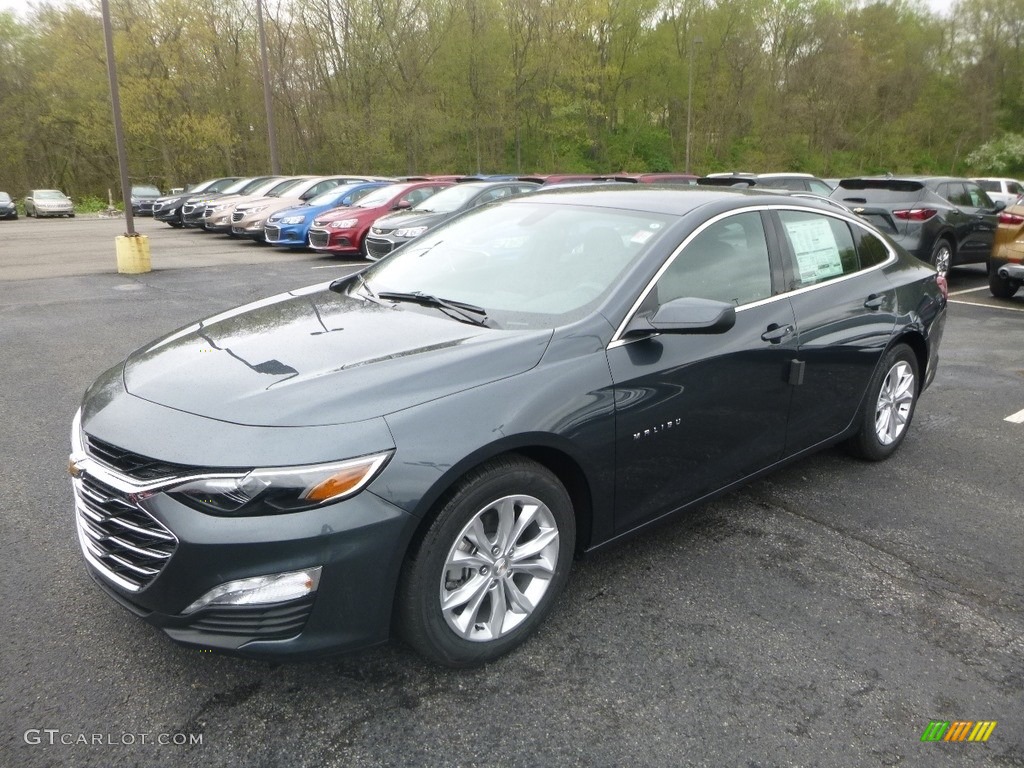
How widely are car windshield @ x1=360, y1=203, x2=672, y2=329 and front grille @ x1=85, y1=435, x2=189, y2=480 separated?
1286 mm

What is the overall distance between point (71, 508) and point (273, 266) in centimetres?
1082

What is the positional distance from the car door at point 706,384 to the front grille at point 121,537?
5.14 ft

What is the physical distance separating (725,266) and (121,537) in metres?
2.61

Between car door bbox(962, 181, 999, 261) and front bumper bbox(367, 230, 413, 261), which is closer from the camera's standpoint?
car door bbox(962, 181, 999, 261)

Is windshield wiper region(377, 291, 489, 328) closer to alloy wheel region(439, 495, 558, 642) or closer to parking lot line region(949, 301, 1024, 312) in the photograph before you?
alloy wheel region(439, 495, 558, 642)

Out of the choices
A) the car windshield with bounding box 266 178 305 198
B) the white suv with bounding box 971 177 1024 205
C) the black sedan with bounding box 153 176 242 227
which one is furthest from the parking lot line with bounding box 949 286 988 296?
the black sedan with bounding box 153 176 242 227

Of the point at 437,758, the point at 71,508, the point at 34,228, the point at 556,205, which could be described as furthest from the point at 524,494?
the point at 34,228

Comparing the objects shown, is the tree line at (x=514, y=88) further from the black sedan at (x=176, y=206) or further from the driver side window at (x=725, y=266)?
the driver side window at (x=725, y=266)

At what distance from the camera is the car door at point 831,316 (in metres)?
3.84

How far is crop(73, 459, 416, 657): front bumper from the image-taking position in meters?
2.23

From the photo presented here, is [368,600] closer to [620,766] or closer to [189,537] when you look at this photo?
[189,537]

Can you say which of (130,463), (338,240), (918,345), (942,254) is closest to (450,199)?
(338,240)

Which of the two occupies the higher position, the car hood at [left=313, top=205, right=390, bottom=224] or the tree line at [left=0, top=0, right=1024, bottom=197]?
the tree line at [left=0, top=0, right=1024, bottom=197]

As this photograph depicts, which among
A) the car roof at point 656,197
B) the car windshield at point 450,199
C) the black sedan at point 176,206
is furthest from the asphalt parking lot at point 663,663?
the black sedan at point 176,206
